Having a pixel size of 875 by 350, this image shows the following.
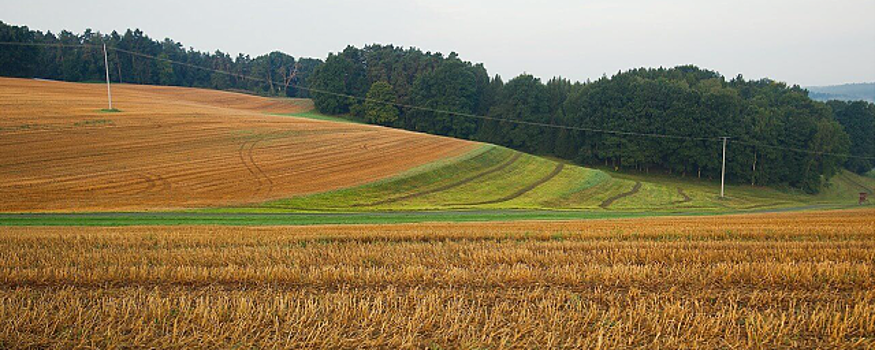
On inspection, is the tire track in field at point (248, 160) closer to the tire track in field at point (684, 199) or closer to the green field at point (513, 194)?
the green field at point (513, 194)

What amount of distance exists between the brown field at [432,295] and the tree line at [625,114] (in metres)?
67.0

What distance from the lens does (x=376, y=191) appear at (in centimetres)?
4159

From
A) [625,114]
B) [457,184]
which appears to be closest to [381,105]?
[625,114]

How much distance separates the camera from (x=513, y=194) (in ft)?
156

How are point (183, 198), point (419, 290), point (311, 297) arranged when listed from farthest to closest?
point (183, 198), point (419, 290), point (311, 297)

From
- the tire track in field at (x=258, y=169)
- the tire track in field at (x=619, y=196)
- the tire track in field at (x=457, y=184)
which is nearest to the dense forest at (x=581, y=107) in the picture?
the tire track in field at (x=619, y=196)

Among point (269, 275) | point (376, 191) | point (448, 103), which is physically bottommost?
point (376, 191)

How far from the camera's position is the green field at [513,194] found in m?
38.3

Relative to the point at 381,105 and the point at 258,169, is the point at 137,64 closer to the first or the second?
the point at 381,105

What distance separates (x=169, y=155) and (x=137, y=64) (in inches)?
3761

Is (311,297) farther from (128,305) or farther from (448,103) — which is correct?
(448,103)

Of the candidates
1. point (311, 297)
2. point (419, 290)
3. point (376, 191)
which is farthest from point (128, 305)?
point (376, 191)

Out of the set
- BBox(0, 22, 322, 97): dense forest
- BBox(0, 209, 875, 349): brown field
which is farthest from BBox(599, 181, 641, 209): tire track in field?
BBox(0, 22, 322, 97): dense forest

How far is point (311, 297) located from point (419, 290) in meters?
1.82
